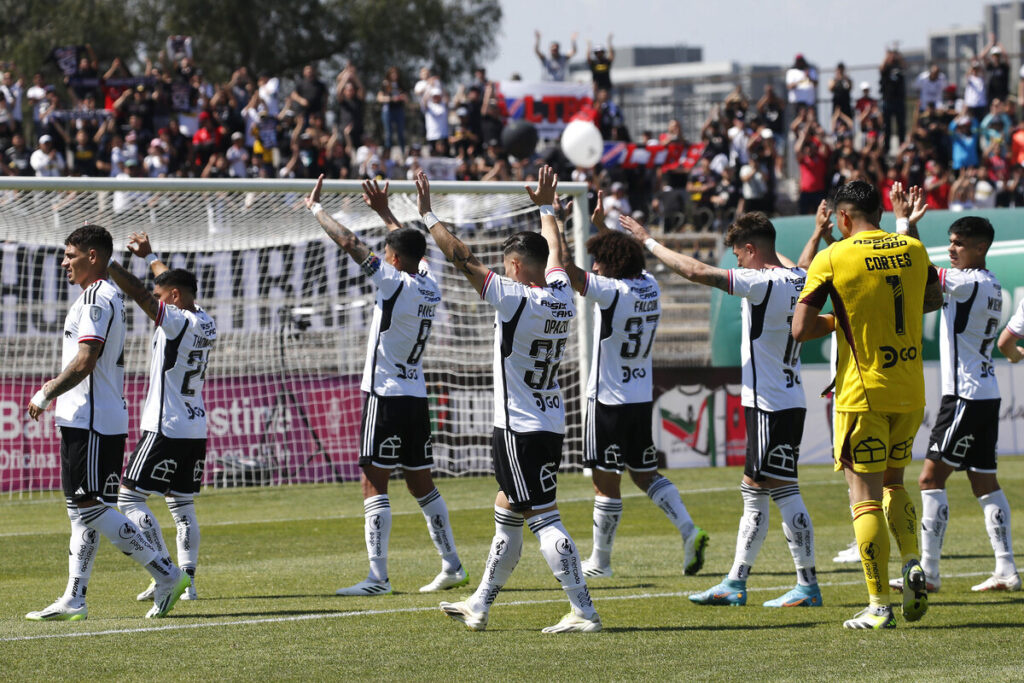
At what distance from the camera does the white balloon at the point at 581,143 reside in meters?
24.8

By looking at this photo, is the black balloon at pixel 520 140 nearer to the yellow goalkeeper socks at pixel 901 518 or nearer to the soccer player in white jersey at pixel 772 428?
the soccer player in white jersey at pixel 772 428

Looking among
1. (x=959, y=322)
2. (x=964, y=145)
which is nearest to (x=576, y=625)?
(x=959, y=322)

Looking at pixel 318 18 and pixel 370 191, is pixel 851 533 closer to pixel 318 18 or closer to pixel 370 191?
pixel 370 191

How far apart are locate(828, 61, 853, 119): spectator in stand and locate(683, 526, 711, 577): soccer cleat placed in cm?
2163

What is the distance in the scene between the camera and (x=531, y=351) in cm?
780

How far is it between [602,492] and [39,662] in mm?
4518

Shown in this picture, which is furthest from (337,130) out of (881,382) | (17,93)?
(881,382)

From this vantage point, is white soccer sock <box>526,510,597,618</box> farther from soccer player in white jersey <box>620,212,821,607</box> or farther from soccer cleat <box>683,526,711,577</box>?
soccer cleat <box>683,526,711,577</box>

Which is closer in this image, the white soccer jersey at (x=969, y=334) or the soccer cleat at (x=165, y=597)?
the soccer cleat at (x=165, y=597)

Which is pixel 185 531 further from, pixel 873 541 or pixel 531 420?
pixel 873 541

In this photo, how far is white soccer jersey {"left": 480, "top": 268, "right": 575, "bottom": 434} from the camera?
7.69m

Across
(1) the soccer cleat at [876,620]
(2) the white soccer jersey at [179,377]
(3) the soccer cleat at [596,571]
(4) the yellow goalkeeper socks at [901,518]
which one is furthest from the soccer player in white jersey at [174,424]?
(4) the yellow goalkeeper socks at [901,518]

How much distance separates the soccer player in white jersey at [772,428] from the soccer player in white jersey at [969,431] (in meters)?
1.18

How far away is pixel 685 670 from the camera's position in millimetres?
6867
